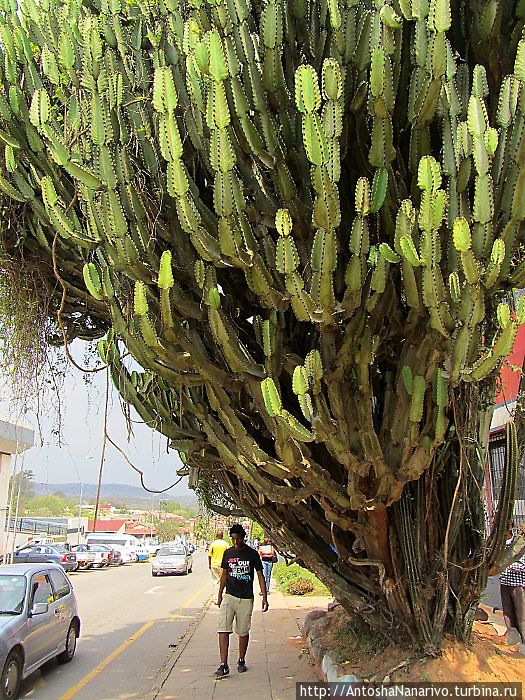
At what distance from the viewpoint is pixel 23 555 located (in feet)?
88.8

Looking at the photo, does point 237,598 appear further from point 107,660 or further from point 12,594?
point 107,660

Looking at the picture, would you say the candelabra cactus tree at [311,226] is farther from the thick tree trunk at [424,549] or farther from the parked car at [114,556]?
the parked car at [114,556]

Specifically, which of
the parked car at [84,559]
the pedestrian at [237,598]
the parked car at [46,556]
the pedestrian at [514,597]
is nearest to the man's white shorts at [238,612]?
the pedestrian at [237,598]

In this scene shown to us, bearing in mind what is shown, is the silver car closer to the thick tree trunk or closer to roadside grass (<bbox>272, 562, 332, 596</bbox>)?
the thick tree trunk

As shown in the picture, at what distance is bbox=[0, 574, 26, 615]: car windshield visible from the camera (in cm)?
730

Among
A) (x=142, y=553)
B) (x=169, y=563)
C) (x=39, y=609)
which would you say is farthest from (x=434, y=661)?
(x=142, y=553)

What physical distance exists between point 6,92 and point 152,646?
8.06 m

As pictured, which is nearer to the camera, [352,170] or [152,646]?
[352,170]

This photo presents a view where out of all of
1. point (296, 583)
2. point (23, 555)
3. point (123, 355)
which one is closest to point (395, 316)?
point (123, 355)

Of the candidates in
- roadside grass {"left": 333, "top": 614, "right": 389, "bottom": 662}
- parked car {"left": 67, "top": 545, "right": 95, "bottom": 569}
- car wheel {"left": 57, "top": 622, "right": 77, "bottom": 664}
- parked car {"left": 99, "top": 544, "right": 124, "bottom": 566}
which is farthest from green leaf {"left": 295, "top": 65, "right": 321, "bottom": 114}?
parked car {"left": 99, "top": 544, "right": 124, "bottom": 566}

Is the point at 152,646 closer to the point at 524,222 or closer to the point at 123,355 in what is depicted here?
the point at 123,355

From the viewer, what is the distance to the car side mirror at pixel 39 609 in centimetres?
750

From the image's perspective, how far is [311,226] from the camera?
14.3ft

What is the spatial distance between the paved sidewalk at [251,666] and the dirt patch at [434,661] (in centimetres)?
88
